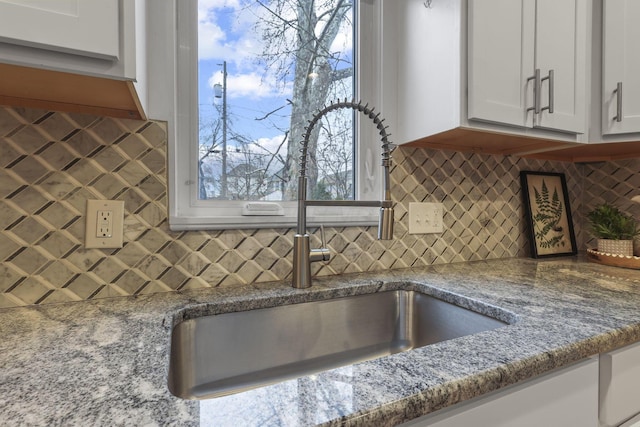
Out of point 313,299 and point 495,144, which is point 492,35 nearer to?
point 495,144

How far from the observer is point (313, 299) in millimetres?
928

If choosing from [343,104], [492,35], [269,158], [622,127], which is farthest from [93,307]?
[622,127]

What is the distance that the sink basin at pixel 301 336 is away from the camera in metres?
0.78

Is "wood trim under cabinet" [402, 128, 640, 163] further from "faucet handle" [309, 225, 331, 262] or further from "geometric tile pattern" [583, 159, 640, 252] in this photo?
"faucet handle" [309, 225, 331, 262]

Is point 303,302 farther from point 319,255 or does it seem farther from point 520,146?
point 520,146

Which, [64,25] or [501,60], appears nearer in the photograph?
[64,25]

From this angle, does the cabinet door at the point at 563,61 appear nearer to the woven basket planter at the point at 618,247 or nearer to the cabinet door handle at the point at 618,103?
the cabinet door handle at the point at 618,103

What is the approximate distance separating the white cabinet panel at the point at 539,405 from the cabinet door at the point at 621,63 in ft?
3.40

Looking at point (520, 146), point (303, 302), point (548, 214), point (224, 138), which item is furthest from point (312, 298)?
point (548, 214)

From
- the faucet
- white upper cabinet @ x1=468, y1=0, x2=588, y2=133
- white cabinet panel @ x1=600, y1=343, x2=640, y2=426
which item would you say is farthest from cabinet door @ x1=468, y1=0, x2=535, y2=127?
white cabinet panel @ x1=600, y1=343, x2=640, y2=426

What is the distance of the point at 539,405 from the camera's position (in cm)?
55

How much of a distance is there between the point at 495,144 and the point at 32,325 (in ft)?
4.92

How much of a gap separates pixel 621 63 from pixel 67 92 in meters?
1.74

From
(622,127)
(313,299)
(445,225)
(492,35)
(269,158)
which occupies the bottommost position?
(313,299)
